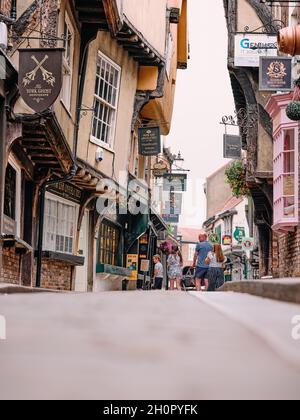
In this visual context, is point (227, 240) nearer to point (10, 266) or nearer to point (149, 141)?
point (149, 141)

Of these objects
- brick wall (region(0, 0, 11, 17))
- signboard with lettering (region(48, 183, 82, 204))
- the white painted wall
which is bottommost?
signboard with lettering (region(48, 183, 82, 204))

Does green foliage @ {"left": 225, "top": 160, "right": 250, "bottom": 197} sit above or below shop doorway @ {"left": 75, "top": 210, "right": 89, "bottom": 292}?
above

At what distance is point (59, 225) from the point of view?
786 inches

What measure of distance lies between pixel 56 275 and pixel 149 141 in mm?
9727

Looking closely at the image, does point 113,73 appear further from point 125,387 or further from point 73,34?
point 125,387

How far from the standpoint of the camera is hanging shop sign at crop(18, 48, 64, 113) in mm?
12977

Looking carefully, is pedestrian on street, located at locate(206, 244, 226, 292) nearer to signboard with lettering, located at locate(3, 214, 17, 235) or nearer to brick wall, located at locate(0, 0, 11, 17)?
signboard with lettering, located at locate(3, 214, 17, 235)

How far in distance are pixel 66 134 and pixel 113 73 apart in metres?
5.26

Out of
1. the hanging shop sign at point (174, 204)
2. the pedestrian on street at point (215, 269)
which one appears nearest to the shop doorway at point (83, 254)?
the pedestrian on street at point (215, 269)

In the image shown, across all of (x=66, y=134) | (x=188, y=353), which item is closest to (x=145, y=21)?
(x=66, y=134)

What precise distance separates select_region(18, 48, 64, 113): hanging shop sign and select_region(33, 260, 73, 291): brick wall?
19.8 ft

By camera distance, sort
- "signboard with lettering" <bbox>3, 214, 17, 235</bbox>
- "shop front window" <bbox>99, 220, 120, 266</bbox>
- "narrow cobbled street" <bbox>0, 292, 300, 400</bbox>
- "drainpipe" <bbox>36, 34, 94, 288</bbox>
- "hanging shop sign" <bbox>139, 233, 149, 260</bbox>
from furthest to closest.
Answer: "hanging shop sign" <bbox>139, 233, 149, 260</bbox>, "shop front window" <bbox>99, 220, 120, 266</bbox>, "drainpipe" <bbox>36, 34, 94, 288</bbox>, "signboard with lettering" <bbox>3, 214, 17, 235</bbox>, "narrow cobbled street" <bbox>0, 292, 300, 400</bbox>

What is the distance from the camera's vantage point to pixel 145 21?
22797 millimetres

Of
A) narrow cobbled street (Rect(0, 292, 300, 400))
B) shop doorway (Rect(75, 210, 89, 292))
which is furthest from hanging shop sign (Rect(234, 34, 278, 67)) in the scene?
narrow cobbled street (Rect(0, 292, 300, 400))
